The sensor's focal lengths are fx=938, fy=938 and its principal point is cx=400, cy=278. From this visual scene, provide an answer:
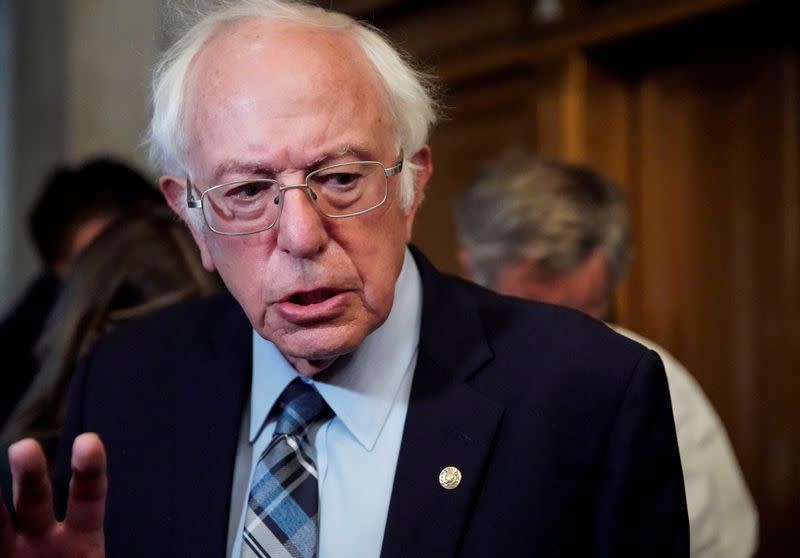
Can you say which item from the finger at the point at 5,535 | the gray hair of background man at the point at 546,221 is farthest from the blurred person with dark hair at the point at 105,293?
the finger at the point at 5,535

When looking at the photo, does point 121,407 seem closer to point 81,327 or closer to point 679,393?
point 81,327

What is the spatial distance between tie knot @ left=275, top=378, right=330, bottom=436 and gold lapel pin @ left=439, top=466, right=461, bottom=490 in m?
0.23

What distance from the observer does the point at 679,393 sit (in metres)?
2.13

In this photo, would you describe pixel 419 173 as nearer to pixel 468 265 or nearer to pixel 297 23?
pixel 297 23

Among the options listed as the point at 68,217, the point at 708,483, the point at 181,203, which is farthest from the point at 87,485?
the point at 68,217

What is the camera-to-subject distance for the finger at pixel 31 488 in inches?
44.6

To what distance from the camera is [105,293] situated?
2.19 meters

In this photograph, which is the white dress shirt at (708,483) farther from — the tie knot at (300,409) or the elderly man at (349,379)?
the tie knot at (300,409)

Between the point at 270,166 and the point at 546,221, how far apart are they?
3.98 feet

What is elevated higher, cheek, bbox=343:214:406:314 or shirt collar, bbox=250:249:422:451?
cheek, bbox=343:214:406:314

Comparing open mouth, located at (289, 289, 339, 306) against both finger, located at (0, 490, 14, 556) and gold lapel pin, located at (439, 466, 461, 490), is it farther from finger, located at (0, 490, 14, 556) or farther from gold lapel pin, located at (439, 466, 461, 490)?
finger, located at (0, 490, 14, 556)

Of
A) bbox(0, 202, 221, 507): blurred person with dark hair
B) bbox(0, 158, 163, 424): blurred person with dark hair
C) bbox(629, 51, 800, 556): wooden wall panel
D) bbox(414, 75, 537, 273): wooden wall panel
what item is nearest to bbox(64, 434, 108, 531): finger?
bbox(0, 202, 221, 507): blurred person with dark hair

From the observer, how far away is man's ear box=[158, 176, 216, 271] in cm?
159

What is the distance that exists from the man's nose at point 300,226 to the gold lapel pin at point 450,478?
39 cm
